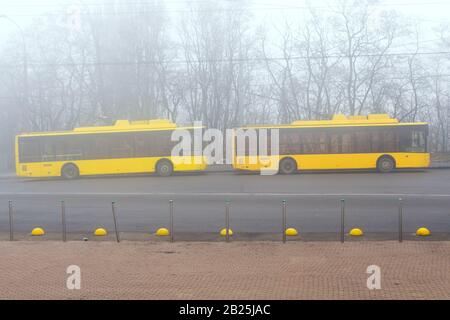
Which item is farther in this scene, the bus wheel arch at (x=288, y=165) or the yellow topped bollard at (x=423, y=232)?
the bus wheel arch at (x=288, y=165)

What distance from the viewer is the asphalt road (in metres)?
13.0

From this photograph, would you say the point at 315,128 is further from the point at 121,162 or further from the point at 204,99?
the point at 204,99

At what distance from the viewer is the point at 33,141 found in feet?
97.2

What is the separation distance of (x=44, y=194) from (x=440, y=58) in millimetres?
31774

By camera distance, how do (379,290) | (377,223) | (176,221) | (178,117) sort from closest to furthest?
(379,290)
(377,223)
(176,221)
(178,117)

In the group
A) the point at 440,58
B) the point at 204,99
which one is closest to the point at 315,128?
the point at 204,99

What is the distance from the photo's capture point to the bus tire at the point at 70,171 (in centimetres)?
2964

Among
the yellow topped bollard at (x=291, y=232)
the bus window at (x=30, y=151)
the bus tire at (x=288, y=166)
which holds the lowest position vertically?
the yellow topped bollard at (x=291, y=232)

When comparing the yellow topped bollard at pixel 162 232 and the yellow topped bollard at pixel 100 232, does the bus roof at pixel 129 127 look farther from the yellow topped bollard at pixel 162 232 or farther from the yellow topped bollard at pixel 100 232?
the yellow topped bollard at pixel 162 232

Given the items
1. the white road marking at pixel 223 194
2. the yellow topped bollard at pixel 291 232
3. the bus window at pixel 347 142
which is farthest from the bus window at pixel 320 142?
the yellow topped bollard at pixel 291 232

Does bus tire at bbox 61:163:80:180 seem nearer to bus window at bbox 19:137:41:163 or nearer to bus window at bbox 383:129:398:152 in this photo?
bus window at bbox 19:137:41:163

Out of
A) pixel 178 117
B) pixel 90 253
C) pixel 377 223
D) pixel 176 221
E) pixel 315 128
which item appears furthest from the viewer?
pixel 178 117

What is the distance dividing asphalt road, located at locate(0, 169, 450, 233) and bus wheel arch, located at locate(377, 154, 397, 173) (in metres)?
1.83

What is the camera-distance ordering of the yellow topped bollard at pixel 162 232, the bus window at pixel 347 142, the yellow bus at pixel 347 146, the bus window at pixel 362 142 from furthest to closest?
the bus window at pixel 347 142 → the bus window at pixel 362 142 → the yellow bus at pixel 347 146 → the yellow topped bollard at pixel 162 232
